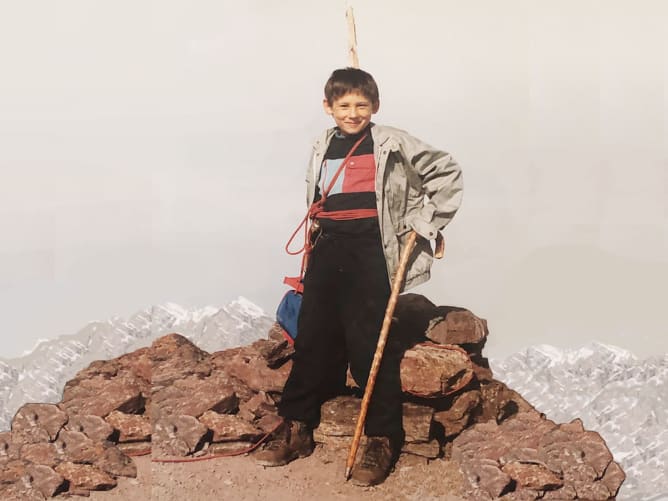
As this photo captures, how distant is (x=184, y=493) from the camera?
4.57 m

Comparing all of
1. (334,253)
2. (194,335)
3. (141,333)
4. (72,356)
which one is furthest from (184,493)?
(72,356)

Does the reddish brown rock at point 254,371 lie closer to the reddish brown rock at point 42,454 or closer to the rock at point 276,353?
the rock at point 276,353

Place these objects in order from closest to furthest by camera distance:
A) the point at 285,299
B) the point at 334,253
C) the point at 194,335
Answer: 1. the point at 334,253
2. the point at 285,299
3. the point at 194,335

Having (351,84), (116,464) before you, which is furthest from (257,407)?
(351,84)

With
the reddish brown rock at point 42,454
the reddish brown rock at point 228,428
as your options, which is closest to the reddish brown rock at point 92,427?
the reddish brown rock at point 42,454

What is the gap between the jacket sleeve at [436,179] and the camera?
4879 mm

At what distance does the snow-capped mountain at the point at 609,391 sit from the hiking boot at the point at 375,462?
183 ft

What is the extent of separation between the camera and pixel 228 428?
5137 mm

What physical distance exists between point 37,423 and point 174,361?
1.36m

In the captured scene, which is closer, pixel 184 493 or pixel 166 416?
pixel 184 493

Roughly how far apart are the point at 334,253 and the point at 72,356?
59629mm

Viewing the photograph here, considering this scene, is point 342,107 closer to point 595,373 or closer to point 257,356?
point 257,356

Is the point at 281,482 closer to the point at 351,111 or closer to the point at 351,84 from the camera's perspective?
the point at 351,111

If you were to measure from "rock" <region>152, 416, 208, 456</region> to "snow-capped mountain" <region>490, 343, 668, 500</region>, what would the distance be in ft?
184
